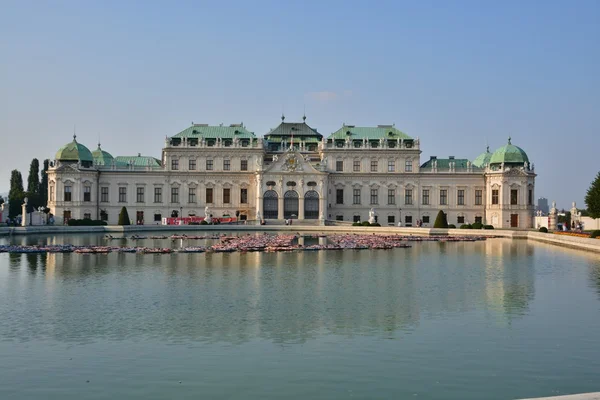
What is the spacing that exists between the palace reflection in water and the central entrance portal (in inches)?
1840

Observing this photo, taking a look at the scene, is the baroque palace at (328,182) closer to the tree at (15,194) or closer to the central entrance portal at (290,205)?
the central entrance portal at (290,205)

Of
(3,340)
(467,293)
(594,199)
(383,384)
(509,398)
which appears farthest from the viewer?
(594,199)

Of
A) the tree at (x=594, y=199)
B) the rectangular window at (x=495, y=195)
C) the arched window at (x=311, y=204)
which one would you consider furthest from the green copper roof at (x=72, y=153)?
the tree at (x=594, y=199)

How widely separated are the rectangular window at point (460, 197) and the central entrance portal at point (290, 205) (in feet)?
74.7

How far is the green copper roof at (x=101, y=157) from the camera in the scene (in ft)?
343

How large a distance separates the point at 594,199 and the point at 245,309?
Result: 193 ft

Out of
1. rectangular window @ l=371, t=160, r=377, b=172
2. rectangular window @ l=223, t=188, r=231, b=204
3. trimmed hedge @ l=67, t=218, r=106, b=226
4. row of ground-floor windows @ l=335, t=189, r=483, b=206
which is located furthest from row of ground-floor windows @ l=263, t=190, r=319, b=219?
trimmed hedge @ l=67, t=218, r=106, b=226

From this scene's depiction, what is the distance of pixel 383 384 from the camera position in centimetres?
1941

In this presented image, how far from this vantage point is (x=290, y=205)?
330 feet

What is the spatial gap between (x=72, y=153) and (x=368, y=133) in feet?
135

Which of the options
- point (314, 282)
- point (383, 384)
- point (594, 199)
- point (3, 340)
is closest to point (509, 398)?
point (383, 384)

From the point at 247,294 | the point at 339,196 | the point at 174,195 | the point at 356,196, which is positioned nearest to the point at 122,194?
the point at 174,195

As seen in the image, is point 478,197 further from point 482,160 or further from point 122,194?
point 122,194

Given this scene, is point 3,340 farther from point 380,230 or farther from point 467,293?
point 380,230
